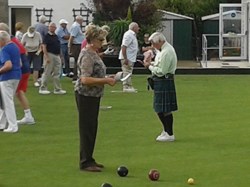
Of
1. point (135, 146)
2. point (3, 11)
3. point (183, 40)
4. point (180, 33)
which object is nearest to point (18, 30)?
point (3, 11)

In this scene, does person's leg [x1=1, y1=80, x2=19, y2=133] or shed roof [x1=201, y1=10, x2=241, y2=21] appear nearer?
person's leg [x1=1, y1=80, x2=19, y2=133]

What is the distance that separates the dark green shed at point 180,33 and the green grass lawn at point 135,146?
66.2 ft

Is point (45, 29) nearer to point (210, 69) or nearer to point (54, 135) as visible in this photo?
point (210, 69)

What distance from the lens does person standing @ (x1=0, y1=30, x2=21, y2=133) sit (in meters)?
14.1

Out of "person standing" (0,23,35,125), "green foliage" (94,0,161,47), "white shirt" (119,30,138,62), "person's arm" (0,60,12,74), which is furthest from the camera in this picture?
"green foliage" (94,0,161,47)

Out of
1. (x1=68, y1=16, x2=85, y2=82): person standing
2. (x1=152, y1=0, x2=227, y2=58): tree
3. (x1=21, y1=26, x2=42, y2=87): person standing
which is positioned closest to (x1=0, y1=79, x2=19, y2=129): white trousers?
(x1=21, y1=26, x2=42, y2=87): person standing

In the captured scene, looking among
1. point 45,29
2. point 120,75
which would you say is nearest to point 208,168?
point 120,75

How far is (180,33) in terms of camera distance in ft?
135

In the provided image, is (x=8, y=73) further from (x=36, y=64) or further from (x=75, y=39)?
(x=75, y=39)

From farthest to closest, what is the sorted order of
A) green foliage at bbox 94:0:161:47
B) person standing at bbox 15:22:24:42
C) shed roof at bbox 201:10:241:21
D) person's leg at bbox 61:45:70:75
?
green foliage at bbox 94:0:161:47 → shed roof at bbox 201:10:241:21 → person's leg at bbox 61:45:70:75 → person standing at bbox 15:22:24:42

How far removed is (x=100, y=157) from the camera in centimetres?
1205

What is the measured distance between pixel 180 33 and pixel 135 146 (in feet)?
93.4

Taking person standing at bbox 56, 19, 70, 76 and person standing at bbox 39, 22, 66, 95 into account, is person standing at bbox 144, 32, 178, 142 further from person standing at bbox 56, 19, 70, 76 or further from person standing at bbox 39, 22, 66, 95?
person standing at bbox 56, 19, 70, 76

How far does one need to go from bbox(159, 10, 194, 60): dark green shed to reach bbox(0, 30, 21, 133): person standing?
26.8 m
